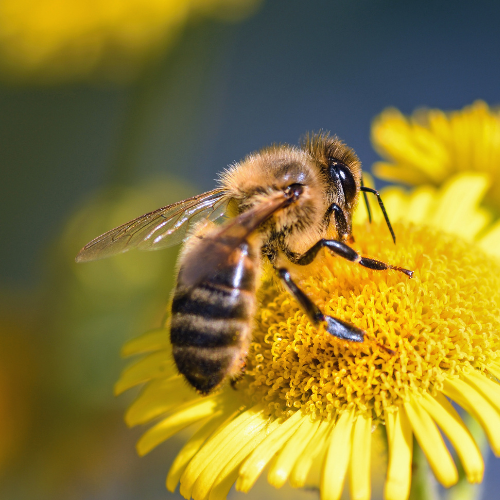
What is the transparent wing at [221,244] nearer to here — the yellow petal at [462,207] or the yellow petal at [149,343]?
the yellow petal at [149,343]

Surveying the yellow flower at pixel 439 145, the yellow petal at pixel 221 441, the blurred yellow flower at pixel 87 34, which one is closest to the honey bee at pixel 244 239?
the yellow petal at pixel 221 441

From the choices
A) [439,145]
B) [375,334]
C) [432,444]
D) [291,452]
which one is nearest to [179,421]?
[291,452]

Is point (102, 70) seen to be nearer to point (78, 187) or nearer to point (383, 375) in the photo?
point (383, 375)

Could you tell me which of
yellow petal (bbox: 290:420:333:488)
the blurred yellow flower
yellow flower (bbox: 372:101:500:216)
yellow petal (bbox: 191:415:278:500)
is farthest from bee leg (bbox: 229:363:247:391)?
the blurred yellow flower

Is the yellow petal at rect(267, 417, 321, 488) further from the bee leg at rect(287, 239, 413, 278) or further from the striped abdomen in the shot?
the bee leg at rect(287, 239, 413, 278)

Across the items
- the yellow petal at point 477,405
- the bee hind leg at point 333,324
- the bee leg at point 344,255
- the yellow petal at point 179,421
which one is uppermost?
the bee leg at point 344,255
